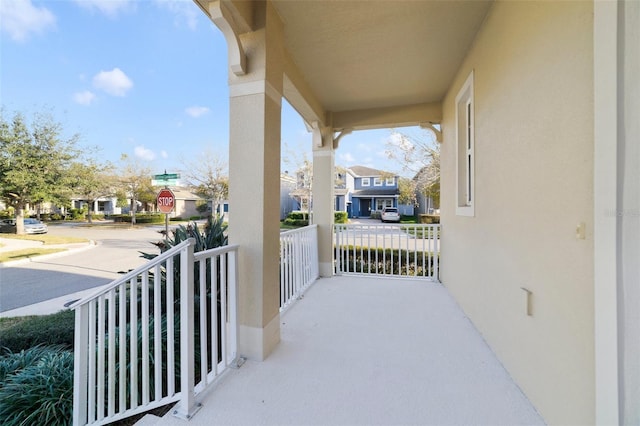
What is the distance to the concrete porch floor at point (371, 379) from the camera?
1.49 metres

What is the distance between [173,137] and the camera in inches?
661

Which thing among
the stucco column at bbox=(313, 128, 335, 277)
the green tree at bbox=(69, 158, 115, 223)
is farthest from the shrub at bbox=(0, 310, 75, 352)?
the green tree at bbox=(69, 158, 115, 223)

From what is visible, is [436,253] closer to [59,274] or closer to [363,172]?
[59,274]

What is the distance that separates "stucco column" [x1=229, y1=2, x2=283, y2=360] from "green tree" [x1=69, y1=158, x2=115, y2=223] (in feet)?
51.2

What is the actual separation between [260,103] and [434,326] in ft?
9.11

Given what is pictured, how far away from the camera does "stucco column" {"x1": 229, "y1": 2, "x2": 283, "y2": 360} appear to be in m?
2.03

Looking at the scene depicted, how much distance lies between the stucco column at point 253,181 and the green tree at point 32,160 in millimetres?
14545

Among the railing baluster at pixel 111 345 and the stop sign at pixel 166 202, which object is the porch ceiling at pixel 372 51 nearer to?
the railing baluster at pixel 111 345

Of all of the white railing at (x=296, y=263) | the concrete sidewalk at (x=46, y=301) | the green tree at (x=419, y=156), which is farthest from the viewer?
the green tree at (x=419, y=156)

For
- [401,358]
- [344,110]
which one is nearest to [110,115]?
[344,110]

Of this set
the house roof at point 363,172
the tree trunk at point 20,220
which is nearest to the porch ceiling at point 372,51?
the tree trunk at point 20,220

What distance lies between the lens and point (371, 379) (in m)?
1.82

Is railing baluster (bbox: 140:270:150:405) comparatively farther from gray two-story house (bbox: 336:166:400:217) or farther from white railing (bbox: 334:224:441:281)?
gray two-story house (bbox: 336:166:400:217)

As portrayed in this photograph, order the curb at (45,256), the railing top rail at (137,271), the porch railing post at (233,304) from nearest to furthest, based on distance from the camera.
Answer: the railing top rail at (137,271)
the porch railing post at (233,304)
the curb at (45,256)
